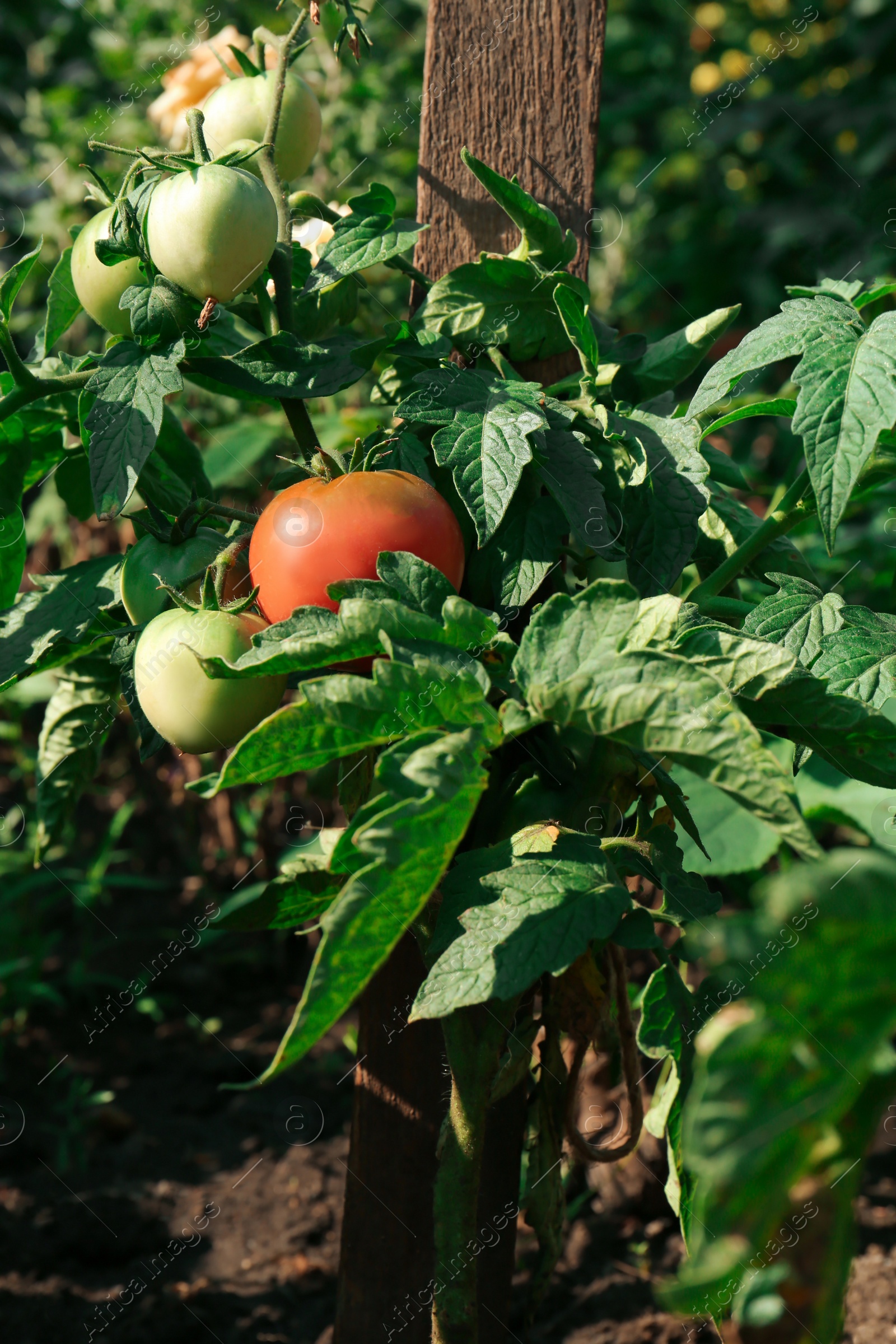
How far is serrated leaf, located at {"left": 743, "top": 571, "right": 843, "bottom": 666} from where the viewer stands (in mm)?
700

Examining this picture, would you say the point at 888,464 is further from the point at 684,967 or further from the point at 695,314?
the point at 695,314

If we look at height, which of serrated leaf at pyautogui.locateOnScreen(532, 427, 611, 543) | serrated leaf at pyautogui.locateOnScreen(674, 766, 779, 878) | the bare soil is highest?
serrated leaf at pyautogui.locateOnScreen(532, 427, 611, 543)

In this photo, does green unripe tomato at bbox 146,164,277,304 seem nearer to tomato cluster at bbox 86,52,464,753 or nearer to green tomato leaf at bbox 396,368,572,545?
tomato cluster at bbox 86,52,464,753

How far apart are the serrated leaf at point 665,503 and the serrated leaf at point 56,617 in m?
0.41

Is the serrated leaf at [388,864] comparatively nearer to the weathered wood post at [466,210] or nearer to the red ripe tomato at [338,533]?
the red ripe tomato at [338,533]

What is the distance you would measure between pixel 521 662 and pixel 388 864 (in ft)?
0.45

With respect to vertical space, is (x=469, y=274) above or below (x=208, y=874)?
above

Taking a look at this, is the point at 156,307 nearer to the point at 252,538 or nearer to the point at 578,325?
the point at 252,538

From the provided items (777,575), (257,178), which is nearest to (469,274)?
(257,178)

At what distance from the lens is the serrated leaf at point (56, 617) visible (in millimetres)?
804

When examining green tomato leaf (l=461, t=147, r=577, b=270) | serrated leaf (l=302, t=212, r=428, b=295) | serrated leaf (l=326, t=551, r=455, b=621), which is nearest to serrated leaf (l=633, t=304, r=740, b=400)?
green tomato leaf (l=461, t=147, r=577, b=270)

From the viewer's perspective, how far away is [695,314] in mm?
3135

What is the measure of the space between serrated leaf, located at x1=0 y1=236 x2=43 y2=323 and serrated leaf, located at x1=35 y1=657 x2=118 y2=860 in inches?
11.7

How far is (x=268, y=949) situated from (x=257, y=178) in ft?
5.04
